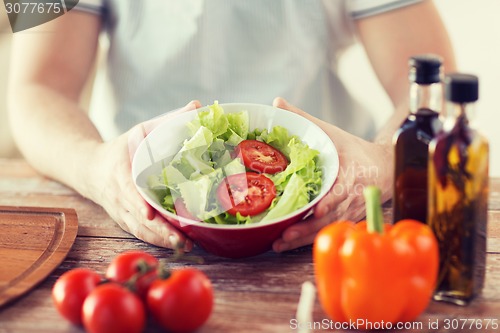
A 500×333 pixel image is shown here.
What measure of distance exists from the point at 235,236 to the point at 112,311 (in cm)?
26

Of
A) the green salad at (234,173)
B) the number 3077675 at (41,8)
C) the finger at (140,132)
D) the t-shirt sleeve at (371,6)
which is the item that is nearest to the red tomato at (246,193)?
the green salad at (234,173)

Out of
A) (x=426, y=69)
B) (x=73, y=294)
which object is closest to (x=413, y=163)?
(x=426, y=69)

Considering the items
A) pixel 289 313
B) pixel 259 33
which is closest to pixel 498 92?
pixel 259 33

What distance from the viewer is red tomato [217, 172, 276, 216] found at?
1.04 meters

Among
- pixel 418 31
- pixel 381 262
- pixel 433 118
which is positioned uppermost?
pixel 418 31

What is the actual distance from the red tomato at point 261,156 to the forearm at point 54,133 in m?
0.35

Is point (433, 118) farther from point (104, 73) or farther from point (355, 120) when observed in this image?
point (104, 73)

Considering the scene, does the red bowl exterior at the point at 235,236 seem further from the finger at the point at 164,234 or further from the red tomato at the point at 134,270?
the red tomato at the point at 134,270

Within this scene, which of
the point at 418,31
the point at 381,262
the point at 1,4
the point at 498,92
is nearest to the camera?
the point at 381,262

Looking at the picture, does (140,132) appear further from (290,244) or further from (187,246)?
(290,244)

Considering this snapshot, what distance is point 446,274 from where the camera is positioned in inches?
34.8

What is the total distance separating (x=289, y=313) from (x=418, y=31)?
0.93 meters

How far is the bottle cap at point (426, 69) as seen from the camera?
0.81m

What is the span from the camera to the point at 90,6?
1635mm
